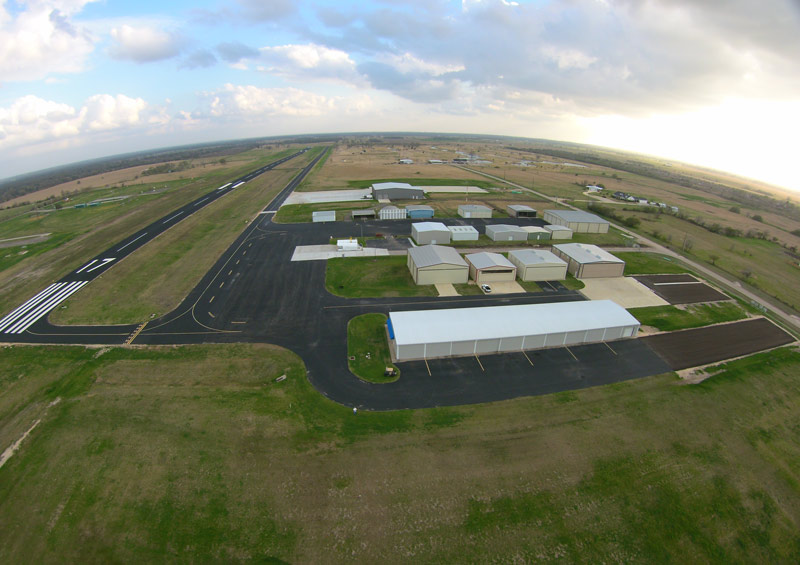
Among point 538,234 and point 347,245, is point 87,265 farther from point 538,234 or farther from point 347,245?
point 538,234

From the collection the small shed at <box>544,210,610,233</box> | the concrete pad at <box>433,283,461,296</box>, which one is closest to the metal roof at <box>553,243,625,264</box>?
the small shed at <box>544,210,610,233</box>

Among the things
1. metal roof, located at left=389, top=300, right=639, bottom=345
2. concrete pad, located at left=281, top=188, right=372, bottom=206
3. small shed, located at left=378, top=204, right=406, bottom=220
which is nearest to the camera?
metal roof, located at left=389, top=300, right=639, bottom=345

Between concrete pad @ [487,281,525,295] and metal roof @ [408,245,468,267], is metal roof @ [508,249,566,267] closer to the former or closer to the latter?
concrete pad @ [487,281,525,295]

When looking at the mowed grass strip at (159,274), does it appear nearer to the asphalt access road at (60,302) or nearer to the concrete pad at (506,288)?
the asphalt access road at (60,302)

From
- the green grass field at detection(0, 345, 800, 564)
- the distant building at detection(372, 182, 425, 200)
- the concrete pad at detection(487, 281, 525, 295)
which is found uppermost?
the distant building at detection(372, 182, 425, 200)

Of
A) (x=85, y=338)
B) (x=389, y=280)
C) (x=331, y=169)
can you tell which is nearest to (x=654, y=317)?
(x=389, y=280)
